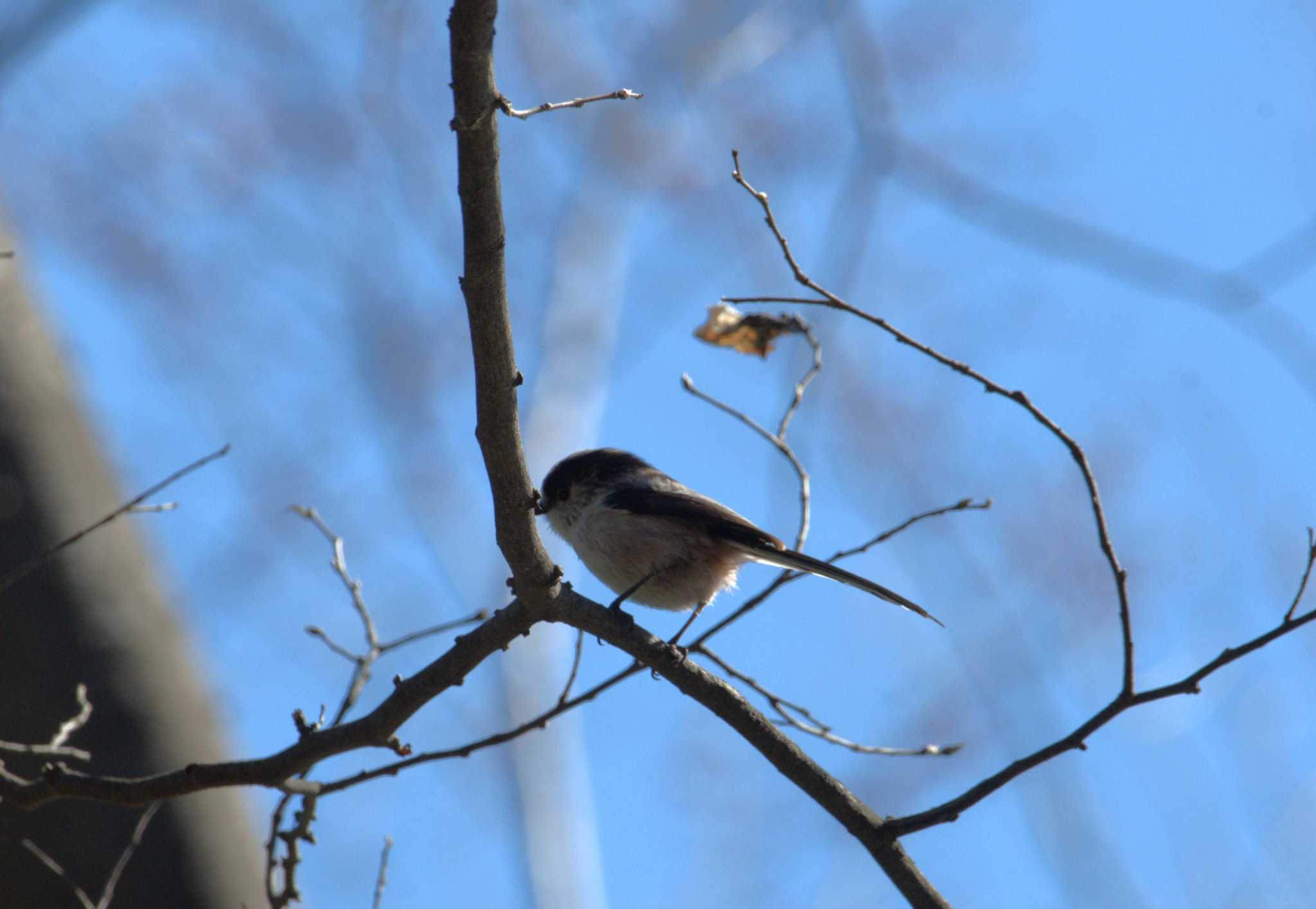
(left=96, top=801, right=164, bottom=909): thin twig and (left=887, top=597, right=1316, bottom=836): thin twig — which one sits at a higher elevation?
(left=96, top=801, right=164, bottom=909): thin twig

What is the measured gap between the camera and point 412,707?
2.27 m

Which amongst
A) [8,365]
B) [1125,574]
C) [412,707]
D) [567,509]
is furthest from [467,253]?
[8,365]

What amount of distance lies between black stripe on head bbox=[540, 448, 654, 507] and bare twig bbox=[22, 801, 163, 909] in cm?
155

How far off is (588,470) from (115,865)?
72.1 inches

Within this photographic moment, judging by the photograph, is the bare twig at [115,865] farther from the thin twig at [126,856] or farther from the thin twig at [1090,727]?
the thin twig at [1090,727]

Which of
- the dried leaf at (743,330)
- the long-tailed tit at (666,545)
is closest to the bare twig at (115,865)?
the long-tailed tit at (666,545)

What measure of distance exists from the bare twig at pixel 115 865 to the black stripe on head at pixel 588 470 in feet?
5.08

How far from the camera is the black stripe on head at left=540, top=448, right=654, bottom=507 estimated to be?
3.78 m

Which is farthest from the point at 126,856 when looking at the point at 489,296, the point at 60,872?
→ the point at 489,296

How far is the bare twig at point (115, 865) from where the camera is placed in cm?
267

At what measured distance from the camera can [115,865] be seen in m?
2.93

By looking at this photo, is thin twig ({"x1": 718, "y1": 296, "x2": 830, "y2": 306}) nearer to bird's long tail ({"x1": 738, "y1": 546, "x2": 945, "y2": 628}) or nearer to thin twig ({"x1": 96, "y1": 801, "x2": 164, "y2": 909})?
bird's long tail ({"x1": 738, "y1": 546, "x2": 945, "y2": 628})

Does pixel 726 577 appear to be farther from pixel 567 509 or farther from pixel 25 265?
pixel 25 265

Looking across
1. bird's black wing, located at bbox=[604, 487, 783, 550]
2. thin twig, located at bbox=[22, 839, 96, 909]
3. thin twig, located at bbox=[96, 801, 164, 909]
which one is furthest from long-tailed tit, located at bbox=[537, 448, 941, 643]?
thin twig, located at bbox=[22, 839, 96, 909]
